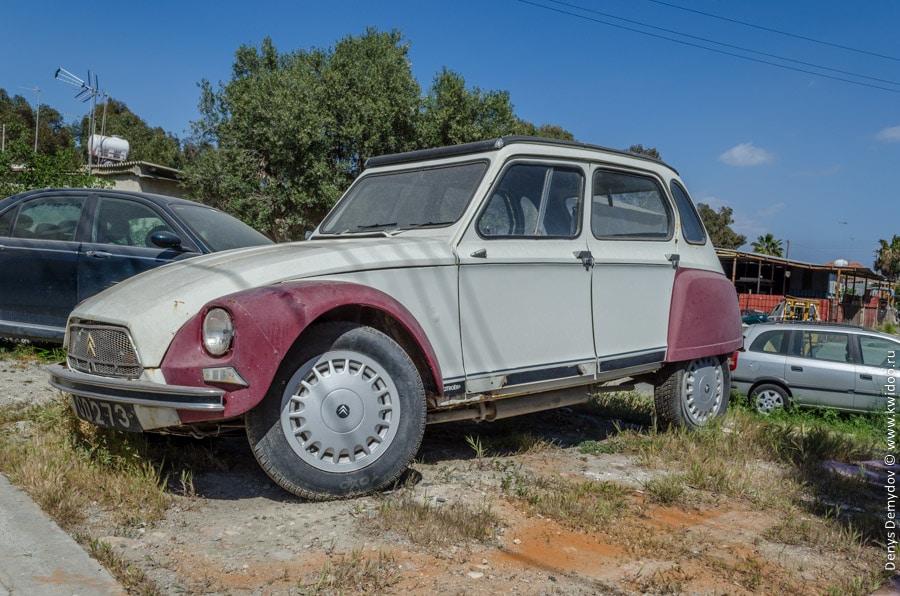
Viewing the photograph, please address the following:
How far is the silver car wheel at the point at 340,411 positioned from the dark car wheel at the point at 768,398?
9.21 meters

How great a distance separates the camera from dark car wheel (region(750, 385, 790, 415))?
449 inches

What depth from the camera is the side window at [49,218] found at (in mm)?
7168

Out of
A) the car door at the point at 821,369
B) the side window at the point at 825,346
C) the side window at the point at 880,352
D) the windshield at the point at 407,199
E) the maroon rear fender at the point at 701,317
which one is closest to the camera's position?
the windshield at the point at 407,199

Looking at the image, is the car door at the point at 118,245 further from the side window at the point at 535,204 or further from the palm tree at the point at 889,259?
the palm tree at the point at 889,259

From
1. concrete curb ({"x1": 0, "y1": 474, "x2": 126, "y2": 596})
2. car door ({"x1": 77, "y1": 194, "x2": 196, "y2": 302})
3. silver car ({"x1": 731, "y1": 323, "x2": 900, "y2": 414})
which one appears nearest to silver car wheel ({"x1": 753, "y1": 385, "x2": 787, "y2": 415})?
silver car ({"x1": 731, "y1": 323, "x2": 900, "y2": 414})

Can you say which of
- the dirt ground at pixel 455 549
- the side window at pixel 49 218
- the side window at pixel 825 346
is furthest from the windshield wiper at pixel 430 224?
the side window at pixel 825 346

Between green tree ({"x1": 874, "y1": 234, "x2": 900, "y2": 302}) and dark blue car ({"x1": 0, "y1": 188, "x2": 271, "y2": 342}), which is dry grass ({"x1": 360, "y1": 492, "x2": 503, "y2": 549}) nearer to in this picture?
dark blue car ({"x1": 0, "y1": 188, "x2": 271, "y2": 342})

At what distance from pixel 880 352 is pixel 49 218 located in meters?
11.0

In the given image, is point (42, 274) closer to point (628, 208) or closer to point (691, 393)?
point (628, 208)

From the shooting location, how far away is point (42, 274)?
22.8 ft

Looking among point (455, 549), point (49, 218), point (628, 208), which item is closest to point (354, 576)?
point (455, 549)

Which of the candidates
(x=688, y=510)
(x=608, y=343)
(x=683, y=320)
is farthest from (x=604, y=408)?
(x=688, y=510)

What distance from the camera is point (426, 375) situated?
13.5ft

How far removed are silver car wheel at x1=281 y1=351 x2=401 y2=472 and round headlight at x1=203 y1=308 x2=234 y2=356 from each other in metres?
0.37
